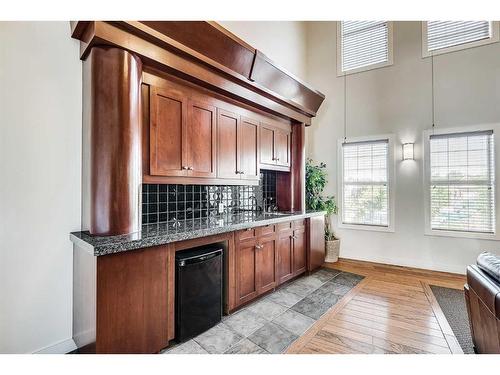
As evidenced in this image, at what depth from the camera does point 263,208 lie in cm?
416

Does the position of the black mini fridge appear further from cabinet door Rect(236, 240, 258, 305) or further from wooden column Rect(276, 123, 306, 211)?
wooden column Rect(276, 123, 306, 211)

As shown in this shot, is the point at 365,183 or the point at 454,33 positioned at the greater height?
the point at 454,33

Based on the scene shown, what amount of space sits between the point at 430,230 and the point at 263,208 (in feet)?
8.73

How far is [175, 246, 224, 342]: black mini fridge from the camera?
2135 millimetres

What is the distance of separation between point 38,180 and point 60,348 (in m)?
1.33

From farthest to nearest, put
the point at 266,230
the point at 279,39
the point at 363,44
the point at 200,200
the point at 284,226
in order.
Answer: the point at 363,44 < the point at 279,39 < the point at 284,226 < the point at 200,200 < the point at 266,230

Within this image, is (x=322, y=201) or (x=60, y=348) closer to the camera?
(x=60, y=348)

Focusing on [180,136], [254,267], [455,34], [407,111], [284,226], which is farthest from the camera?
[407,111]

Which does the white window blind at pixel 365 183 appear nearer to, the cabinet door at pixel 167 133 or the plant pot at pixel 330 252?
the plant pot at pixel 330 252

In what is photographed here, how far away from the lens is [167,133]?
244 centimetres

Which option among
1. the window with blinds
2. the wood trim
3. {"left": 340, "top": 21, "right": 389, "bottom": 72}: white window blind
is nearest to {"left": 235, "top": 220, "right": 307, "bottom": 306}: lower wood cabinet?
the wood trim

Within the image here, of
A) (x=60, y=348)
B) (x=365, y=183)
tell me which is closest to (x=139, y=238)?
(x=60, y=348)

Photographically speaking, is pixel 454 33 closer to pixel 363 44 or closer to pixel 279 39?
pixel 363 44

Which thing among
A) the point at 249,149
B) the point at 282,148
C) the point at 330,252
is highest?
the point at 282,148
